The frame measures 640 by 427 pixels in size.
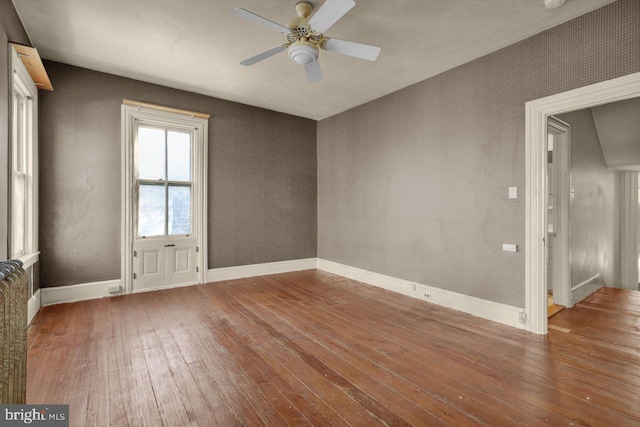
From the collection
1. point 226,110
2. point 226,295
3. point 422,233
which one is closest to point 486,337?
point 422,233

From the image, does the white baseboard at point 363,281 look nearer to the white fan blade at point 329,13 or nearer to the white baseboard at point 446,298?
the white baseboard at point 446,298

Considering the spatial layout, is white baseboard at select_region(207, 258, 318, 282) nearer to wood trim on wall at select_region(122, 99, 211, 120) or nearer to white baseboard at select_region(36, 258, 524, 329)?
white baseboard at select_region(36, 258, 524, 329)

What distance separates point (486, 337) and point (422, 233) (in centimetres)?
156

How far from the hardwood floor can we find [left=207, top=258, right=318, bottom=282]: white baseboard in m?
1.14

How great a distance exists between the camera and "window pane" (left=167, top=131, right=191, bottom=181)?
15.3ft

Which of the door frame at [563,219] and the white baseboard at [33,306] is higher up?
the door frame at [563,219]

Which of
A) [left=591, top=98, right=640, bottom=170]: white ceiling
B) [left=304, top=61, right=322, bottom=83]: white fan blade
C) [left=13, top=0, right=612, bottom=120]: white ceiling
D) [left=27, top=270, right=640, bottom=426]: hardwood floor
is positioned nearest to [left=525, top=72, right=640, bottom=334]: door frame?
[left=27, top=270, right=640, bottom=426]: hardwood floor

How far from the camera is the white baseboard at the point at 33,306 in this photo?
128 inches

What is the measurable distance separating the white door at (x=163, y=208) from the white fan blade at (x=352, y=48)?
3040mm

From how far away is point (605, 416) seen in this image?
1832mm

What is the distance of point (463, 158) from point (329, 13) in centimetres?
241

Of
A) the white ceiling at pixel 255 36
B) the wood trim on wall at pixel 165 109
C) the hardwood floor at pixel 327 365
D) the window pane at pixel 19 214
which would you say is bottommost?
the hardwood floor at pixel 327 365

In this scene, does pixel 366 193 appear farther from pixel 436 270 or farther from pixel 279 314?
pixel 279 314

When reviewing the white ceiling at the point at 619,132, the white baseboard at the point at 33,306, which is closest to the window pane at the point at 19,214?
the white baseboard at the point at 33,306
